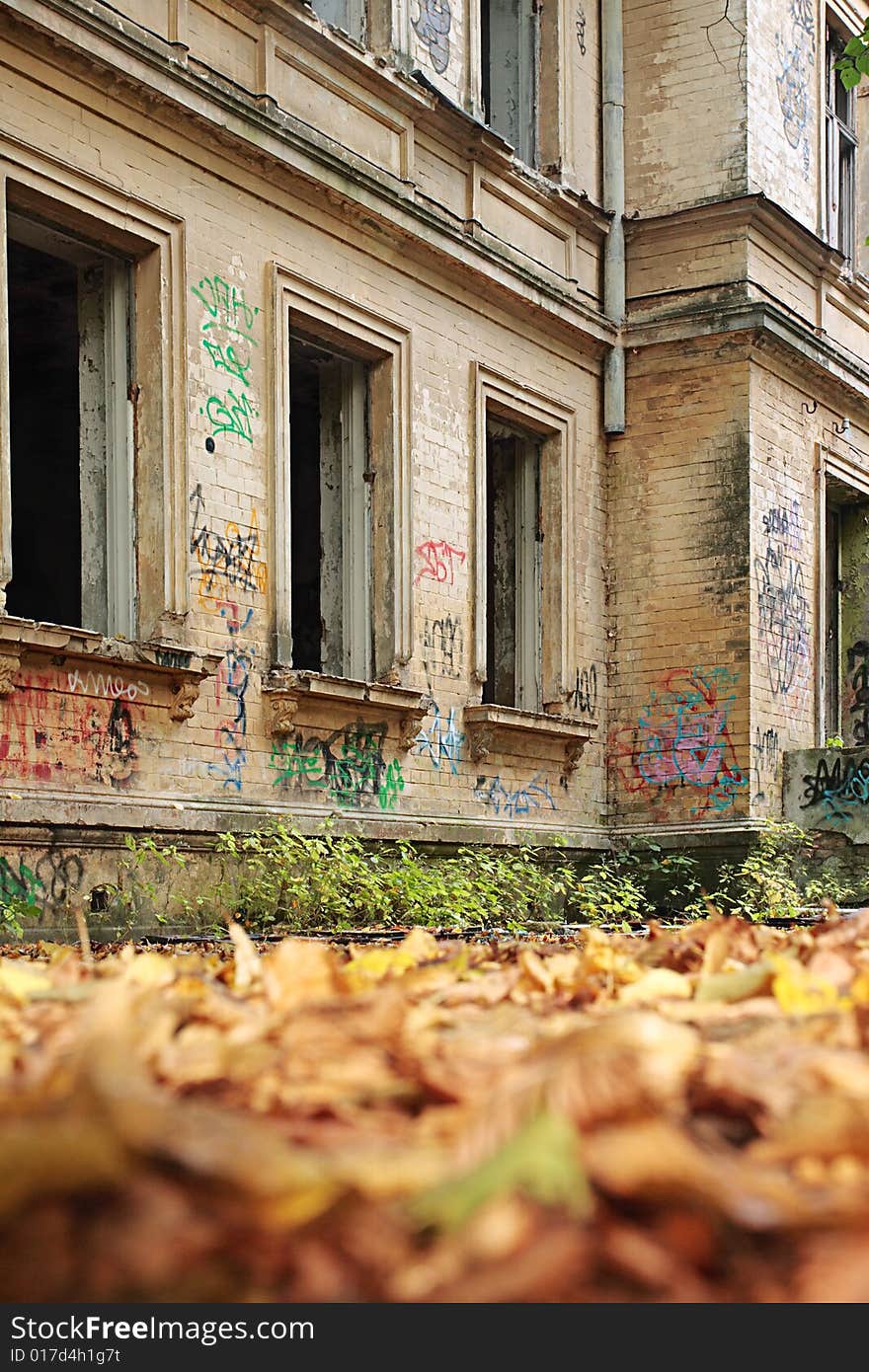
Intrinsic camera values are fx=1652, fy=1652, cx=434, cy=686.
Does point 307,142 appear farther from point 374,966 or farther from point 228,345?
point 374,966

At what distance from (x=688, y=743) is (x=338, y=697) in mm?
4103

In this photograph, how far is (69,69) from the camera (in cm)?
849

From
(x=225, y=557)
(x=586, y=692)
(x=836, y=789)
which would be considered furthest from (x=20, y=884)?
(x=836, y=789)

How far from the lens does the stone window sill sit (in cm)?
780

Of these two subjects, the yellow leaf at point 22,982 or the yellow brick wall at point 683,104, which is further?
the yellow brick wall at point 683,104

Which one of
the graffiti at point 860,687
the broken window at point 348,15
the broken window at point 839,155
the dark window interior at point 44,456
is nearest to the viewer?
the broken window at point 348,15

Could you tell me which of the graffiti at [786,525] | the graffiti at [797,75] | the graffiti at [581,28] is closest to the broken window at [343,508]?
the graffiti at [786,525]

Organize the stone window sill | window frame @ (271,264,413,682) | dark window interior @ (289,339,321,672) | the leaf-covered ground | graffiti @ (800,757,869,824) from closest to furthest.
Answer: the leaf-covered ground, the stone window sill, window frame @ (271,264,413,682), graffiti @ (800,757,869,824), dark window interior @ (289,339,321,672)

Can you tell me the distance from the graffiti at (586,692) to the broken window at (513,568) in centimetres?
33

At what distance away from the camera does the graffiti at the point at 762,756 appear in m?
13.0

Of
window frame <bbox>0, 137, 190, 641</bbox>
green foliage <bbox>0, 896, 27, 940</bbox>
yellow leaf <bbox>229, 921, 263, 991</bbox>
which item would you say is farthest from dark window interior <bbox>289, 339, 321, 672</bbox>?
yellow leaf <bbox>229, 921, 263, 991</bbox>

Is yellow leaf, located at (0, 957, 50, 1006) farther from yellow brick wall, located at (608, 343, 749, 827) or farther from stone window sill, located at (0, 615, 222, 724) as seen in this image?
yellow brick wall, located at (608, 343, 749, 827)

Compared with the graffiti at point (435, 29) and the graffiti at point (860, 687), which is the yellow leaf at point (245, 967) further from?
the graffiti at point (860, 687)

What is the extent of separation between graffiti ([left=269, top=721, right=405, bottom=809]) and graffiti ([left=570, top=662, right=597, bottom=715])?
2592 mm
